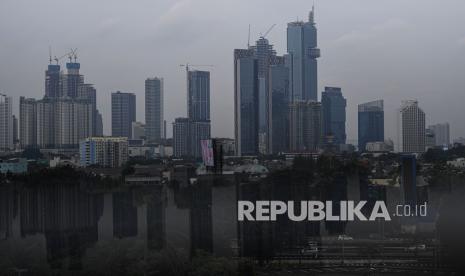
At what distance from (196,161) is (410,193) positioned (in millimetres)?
1268

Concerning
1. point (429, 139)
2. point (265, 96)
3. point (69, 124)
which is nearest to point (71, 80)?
point (69, 124)

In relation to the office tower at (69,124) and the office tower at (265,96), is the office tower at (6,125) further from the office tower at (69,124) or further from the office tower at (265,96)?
the office tower at (265,96)

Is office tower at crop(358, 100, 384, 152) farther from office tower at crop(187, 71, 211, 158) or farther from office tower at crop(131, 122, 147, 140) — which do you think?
office tower at crop(131, 122, 147, 140)

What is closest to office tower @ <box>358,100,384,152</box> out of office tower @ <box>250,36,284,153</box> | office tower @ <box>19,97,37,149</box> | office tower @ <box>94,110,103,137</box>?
office tower @ <box>250,36,284,153</box>

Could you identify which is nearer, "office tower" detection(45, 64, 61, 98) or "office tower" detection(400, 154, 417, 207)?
"office tower" detection(400, 154, 417, 207)

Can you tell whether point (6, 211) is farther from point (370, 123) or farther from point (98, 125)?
point (370, 123)

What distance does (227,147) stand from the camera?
14.5 feet

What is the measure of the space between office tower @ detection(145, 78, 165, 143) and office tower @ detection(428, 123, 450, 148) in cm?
161

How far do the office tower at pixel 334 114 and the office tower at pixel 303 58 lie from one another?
84 mm

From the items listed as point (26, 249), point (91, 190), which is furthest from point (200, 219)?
point (26, 249)

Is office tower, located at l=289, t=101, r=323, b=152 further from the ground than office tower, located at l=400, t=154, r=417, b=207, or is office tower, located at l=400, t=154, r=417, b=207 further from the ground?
office tower, located at l=289, t=101, r=323, b=152

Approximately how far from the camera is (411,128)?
450 centimetres

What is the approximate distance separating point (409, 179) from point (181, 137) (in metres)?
1.36

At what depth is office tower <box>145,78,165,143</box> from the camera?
4461 millimetres
